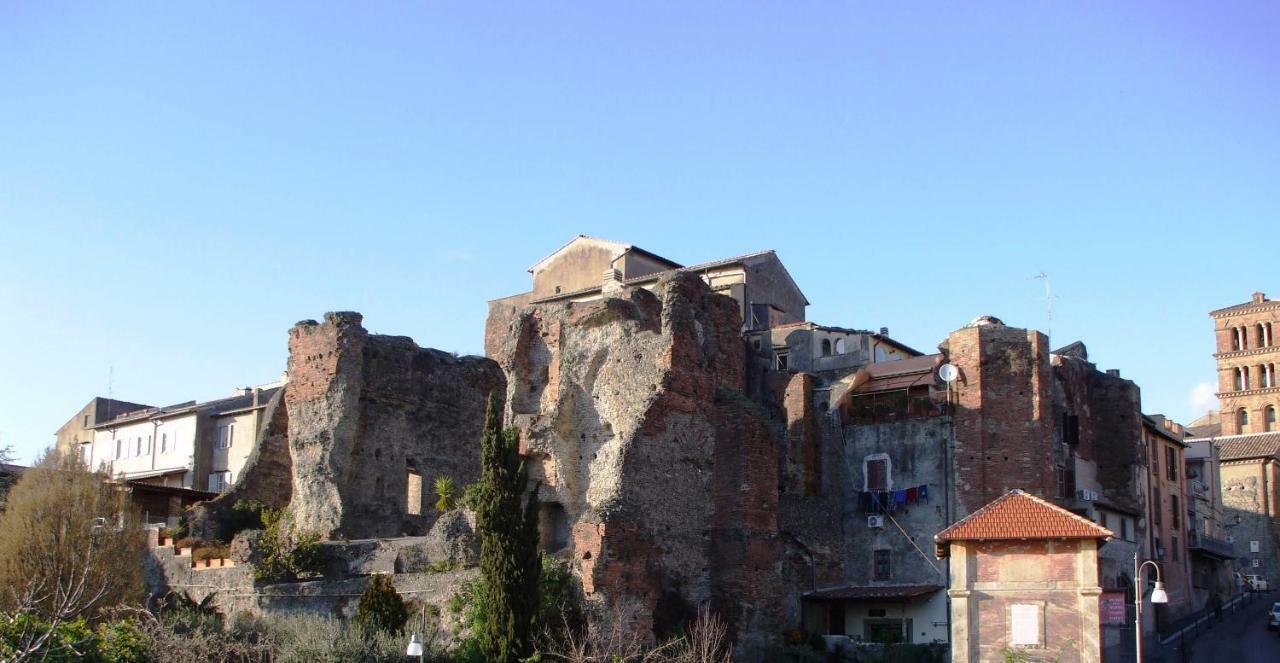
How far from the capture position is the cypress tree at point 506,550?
31.1 meters

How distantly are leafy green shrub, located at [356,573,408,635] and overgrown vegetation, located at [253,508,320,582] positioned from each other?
3.80 m

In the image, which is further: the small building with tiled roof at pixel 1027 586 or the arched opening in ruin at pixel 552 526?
the arched opening in ruin at pixel 552 526

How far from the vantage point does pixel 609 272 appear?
59.8m

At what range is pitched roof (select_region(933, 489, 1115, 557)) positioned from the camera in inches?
1196

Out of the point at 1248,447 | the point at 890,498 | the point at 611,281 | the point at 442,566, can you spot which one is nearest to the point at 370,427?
the point at 442,566

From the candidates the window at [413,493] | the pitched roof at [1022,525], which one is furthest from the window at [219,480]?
the pitched roof at [1022,525]

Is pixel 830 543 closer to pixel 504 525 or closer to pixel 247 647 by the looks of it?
pixel 504 525

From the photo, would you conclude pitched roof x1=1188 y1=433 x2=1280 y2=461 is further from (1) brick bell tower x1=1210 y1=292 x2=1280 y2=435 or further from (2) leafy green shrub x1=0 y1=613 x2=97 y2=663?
(2) leafy green shrub x1=0 y1=613 x2=97 y2=663

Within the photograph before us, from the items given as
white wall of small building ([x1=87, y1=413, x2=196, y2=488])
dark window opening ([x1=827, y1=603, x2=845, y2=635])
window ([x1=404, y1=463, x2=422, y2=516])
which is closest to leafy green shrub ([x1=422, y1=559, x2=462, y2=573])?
window ([x1=404, y1=463, x2=422, y2=516])

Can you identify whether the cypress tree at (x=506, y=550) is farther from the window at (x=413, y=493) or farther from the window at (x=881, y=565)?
the window at (x=881, y=565)

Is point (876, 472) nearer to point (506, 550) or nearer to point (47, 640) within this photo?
point (506, 550)

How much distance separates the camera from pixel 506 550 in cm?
3158

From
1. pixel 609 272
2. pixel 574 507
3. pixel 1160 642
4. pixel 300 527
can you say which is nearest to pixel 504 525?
pixel 574 507

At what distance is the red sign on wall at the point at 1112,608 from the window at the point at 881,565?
23.1 feet
